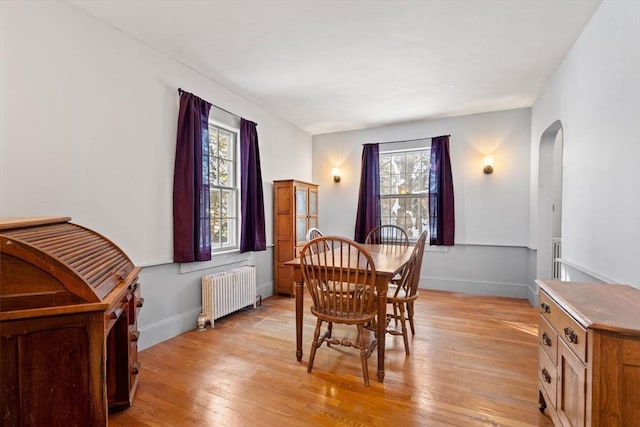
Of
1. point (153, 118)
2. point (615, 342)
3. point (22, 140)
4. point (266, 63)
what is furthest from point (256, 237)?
point (615, 342)

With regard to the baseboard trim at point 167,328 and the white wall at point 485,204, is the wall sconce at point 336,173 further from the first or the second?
the baseboard trim at point 167,328

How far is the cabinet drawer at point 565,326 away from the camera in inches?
43.7

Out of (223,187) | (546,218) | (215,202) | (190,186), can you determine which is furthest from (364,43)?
(546,218)

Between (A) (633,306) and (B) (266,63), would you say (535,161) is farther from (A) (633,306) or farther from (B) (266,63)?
(B) (266,63)

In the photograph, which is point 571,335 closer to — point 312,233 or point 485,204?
point 312,233

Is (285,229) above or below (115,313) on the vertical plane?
above

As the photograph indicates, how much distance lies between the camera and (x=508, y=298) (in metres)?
4.14

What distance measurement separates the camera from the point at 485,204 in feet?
14.4

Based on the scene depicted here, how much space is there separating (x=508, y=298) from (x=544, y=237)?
1.06m

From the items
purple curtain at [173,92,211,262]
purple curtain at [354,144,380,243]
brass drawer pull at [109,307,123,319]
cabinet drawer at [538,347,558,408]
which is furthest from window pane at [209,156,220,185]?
cabinet drawer at [538,347,558,408]

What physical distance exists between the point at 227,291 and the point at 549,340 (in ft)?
9.47

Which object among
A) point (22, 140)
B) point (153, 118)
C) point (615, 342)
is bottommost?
point (615, 342)

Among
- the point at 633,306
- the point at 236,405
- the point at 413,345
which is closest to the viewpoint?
the point at 633,306

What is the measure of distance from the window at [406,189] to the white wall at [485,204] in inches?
13.7
